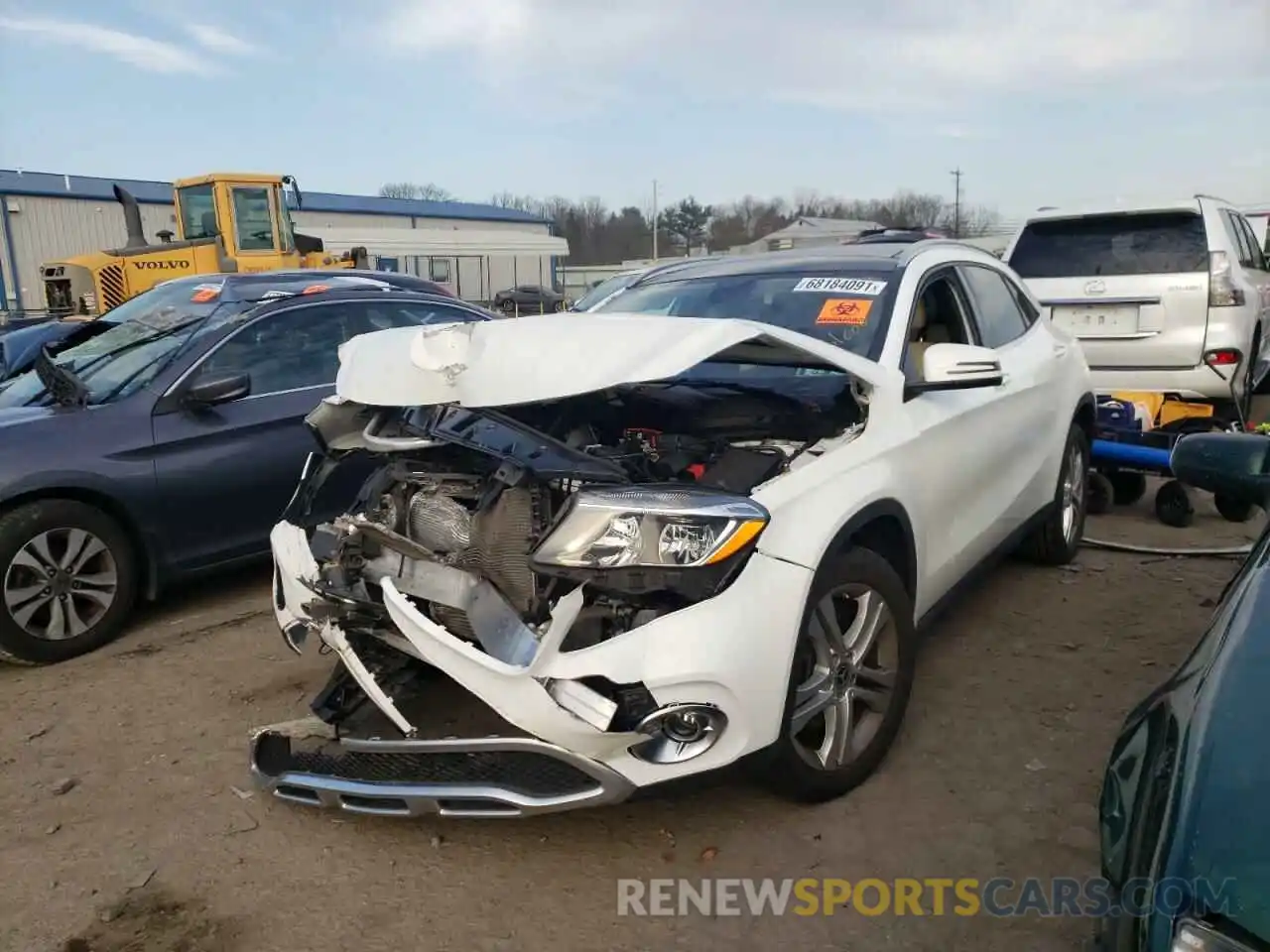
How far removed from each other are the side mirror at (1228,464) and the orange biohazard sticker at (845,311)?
1.19 m

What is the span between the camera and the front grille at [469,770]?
2381 mm

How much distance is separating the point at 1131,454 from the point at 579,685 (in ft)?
15.6

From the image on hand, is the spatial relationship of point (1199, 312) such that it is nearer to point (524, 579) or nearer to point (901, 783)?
point (901, 783)

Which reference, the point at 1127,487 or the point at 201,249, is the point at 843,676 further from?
the point at 201,249

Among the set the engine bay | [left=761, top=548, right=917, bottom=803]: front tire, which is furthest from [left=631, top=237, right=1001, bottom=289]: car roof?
[left=761, top=548, right=917, bottom=803]: front tire

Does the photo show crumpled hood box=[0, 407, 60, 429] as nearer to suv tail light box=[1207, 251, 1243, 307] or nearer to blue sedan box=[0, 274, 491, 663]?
blue sedan box=[0, 274, 491, 663]

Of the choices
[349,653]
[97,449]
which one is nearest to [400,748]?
[349,653]

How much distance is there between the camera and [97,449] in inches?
170

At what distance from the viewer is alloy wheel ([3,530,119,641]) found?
4.09 m

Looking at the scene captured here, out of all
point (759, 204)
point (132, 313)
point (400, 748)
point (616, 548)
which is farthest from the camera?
point (759, 204)

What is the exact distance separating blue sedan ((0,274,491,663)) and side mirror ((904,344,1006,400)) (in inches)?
126

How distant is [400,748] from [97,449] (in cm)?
268
